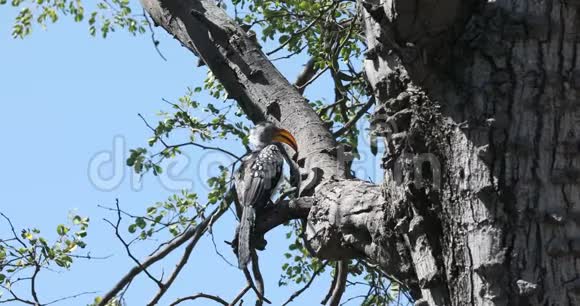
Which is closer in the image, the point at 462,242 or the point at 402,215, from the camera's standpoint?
the point at 462,242

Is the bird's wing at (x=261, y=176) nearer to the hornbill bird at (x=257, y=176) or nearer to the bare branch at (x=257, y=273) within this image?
the hornbill bird at (x=257, y=176)

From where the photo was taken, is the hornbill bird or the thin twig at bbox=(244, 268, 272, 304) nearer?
the thin twig at bbox=(244, 268, 272, 304)

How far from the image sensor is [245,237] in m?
4.88

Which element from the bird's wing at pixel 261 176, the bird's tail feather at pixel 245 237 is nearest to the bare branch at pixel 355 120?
the bird's wing at pixel 261 176

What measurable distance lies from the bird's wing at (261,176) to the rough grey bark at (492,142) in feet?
8.75

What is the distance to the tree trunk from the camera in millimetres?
2680

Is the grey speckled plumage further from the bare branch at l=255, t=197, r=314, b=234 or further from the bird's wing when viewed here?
the bare branch at l=255, t=197, r=314, b=234

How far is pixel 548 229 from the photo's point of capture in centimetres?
266

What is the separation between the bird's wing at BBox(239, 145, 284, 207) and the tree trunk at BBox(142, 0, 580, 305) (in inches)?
95.0

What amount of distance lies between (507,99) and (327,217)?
1171 millimetres

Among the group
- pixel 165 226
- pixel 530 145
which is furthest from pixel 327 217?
pixel 165 226

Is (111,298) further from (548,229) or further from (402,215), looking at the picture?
(548,229)

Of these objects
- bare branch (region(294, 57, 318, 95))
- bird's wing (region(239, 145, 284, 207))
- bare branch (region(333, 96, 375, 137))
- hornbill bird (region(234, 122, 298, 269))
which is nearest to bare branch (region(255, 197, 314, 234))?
hornbill bird (region(234, 122, 298, 269))

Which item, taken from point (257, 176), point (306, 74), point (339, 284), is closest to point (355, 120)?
point (306, 74)
